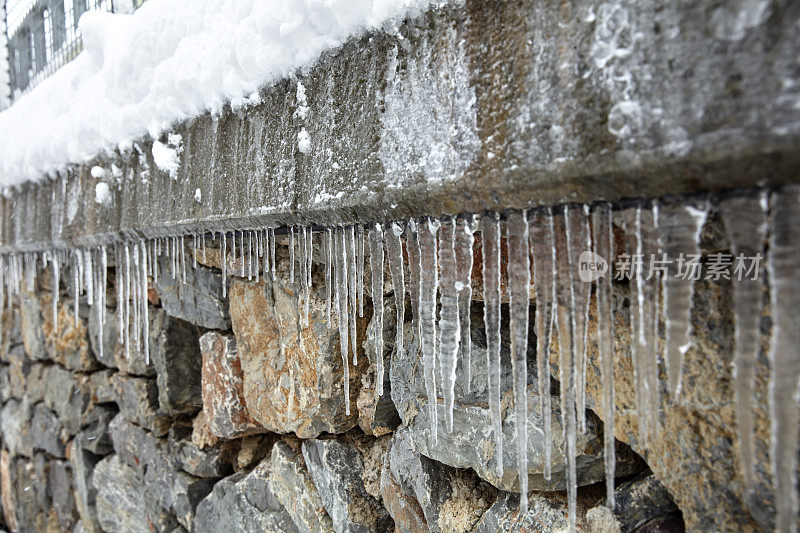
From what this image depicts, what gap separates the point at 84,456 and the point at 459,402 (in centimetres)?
317

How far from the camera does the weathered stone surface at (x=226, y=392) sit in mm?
2111

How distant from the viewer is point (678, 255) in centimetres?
73

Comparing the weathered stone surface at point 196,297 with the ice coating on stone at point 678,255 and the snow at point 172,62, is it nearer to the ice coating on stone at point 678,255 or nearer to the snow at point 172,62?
A: the snow at point 172,62

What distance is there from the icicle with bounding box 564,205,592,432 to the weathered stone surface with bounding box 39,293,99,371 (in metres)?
3.38

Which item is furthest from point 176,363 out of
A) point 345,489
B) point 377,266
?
point 377,266

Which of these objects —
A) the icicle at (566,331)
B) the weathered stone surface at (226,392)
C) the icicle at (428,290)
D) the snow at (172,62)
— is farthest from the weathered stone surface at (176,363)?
the icicle at (566,331)

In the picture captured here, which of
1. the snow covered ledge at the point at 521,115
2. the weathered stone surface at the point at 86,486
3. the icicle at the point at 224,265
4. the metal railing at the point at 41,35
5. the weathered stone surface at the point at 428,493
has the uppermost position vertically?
the metal railing at the point at 41,35

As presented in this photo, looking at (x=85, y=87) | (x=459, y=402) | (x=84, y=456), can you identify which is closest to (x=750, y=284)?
(x=459, y=402)

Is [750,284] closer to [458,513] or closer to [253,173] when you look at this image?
[458,513]

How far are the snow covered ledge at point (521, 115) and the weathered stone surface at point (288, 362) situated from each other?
45 centimetres

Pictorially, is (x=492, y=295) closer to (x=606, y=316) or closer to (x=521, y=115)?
(x=606, y=316)

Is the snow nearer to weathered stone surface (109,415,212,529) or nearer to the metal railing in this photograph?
the metal railing

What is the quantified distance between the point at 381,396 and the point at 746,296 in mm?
1146

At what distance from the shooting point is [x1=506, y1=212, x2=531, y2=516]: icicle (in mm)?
927
